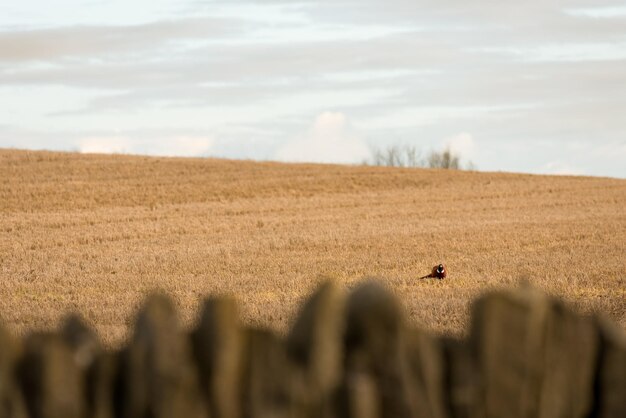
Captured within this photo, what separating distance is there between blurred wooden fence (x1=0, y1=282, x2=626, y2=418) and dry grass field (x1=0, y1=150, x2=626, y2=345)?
7.47 metres

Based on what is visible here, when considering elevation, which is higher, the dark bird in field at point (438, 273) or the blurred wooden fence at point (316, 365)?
the blurred wooden fence at point (316, 365)

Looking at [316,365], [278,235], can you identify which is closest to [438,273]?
[278,235]

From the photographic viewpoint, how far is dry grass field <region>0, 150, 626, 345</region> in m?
14.3

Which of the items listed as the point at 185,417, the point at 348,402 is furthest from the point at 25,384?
the point at 348,402

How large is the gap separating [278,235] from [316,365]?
2113 cm

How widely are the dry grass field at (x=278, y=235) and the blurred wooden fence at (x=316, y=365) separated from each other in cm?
747

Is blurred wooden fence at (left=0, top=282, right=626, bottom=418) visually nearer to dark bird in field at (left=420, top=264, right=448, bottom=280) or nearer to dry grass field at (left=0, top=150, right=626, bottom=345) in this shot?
dry grass field at (left=0, top=150, right=626, bottom=345)

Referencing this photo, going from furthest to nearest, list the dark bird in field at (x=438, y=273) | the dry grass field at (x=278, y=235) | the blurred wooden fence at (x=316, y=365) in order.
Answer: the dark bird in field at (x=438, y=273), the dry grass field at (x=278, y=235), the blurred wooden fence at (x=316, y=365)

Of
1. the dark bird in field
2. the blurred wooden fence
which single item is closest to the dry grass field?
the dark bird in field

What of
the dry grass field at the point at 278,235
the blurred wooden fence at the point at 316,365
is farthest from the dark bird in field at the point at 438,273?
the blurred wooden fence at the point at 316,365

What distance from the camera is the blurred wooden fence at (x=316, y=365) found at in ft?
9.15

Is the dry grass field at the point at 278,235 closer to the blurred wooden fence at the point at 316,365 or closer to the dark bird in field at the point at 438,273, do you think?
the dark bird in field at the point at 438,273

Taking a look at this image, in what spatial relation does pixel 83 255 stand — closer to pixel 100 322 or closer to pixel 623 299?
pixel 100 322

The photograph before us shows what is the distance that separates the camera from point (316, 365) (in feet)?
9.20
